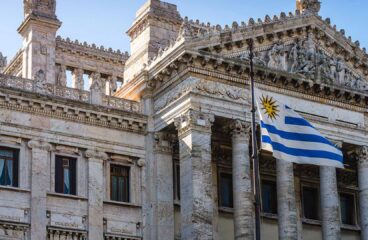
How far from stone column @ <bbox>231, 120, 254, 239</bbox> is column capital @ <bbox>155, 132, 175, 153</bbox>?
11.2 feet

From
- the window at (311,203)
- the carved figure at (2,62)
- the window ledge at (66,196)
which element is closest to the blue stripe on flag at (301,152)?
the window ledge at (66,196)

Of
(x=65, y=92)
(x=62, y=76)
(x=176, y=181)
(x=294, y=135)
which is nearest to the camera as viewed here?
(x=294, y=135)

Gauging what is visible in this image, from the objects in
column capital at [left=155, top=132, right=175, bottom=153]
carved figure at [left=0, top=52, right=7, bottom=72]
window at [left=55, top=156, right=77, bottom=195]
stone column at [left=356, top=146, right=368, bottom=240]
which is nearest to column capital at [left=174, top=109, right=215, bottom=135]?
column capital at [left=155, top=132, right=175, bottom=153]

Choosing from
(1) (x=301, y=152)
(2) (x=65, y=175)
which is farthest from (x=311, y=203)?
(1) (x=301, y=152)

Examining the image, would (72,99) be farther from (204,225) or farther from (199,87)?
(204,225)

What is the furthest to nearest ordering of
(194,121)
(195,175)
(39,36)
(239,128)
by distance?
1. (39,36)
2. (239,128)
3. (194,121)
4. (195,175)

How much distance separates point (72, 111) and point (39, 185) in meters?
4.03

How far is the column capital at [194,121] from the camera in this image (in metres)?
44.8

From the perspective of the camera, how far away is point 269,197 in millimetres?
51625

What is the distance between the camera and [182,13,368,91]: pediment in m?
47.2

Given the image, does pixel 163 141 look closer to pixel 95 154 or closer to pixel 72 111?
pixel 95 154

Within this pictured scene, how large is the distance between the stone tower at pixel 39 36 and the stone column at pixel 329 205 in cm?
1736

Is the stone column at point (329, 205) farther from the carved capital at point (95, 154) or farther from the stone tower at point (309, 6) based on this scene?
Result: the carved capital at point (95, 154)

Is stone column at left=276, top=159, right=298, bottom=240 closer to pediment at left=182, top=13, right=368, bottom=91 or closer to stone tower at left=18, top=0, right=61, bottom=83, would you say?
pediment at left=182, top=13, right=368, bottom=91
